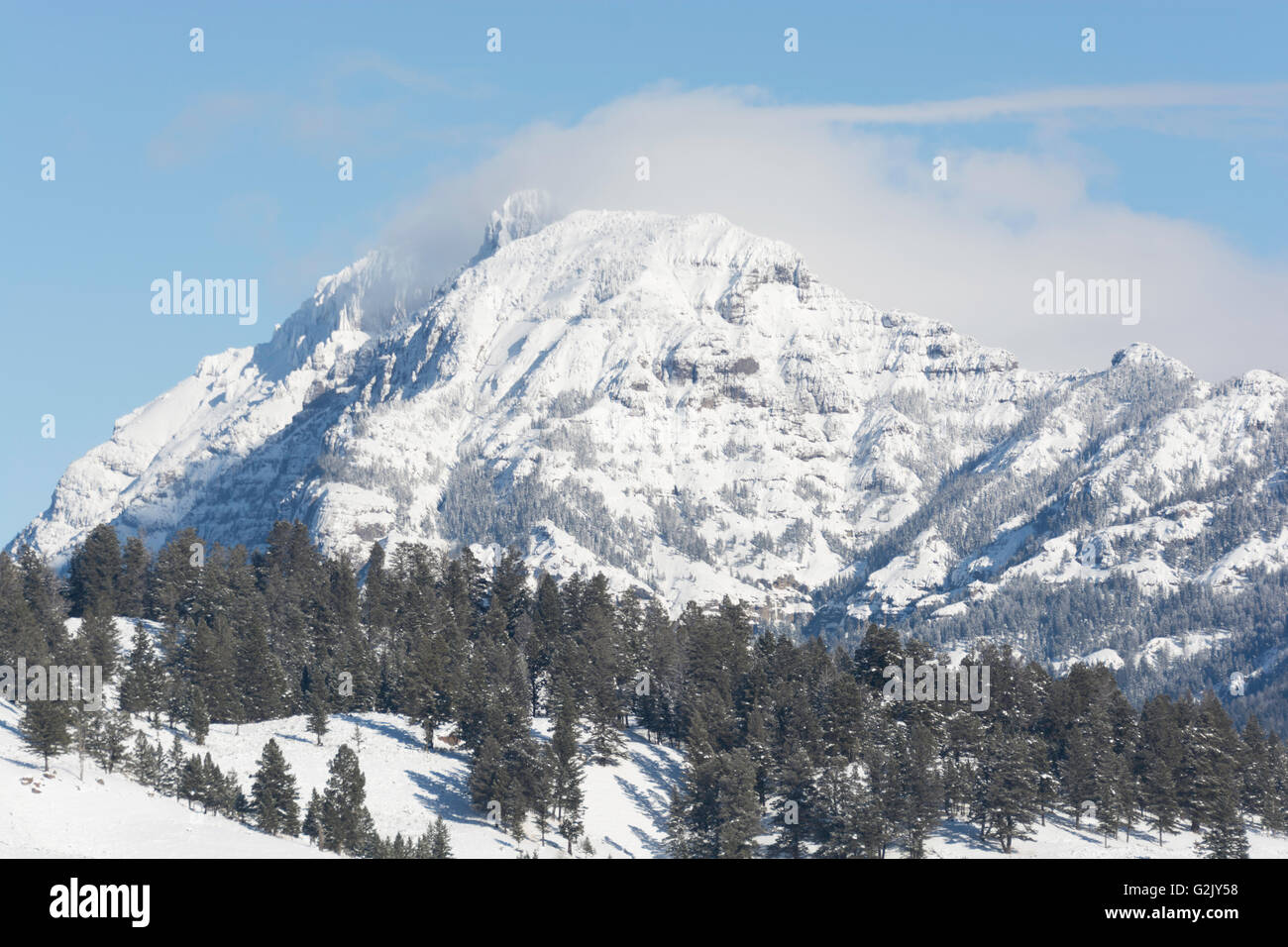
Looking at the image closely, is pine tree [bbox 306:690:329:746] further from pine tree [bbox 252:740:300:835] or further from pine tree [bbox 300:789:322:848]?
pine tree [bbox 300:789:322:848]

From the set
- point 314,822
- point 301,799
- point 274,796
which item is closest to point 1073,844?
point 314,822

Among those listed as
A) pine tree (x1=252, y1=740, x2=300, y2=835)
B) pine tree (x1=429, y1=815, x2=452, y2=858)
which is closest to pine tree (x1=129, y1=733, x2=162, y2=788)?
pine tree (x1=252, y1=740, x2=300, y2=835)

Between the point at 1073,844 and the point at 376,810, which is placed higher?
the point at 376,810

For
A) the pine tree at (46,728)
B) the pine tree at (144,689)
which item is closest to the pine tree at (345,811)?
the pine tree at (46,728)

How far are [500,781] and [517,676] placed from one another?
81.2 feet

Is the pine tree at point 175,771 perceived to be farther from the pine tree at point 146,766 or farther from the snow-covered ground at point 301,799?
the snow-covered ground at point 301,799

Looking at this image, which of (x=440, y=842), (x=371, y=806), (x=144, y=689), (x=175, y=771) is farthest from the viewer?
(x=144, y=689)

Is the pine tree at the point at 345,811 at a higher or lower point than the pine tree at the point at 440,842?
higher

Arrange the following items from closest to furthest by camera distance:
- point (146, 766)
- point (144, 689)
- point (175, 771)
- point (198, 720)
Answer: point (146, 766) → point (175, 771) → point (198, 720) → point (144, 689)

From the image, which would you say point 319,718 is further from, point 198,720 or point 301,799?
point 301,799

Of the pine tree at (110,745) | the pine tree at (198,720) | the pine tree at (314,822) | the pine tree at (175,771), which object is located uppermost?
the pine tree at (198,720)

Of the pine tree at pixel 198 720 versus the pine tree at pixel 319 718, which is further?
the pine tree at pixel 319 718

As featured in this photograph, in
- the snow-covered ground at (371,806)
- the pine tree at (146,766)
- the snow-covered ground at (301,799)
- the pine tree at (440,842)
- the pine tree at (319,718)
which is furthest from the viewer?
the pine tree at (319,718)

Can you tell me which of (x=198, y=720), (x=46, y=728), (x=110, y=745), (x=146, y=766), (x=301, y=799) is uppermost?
(x=198, y=720)
